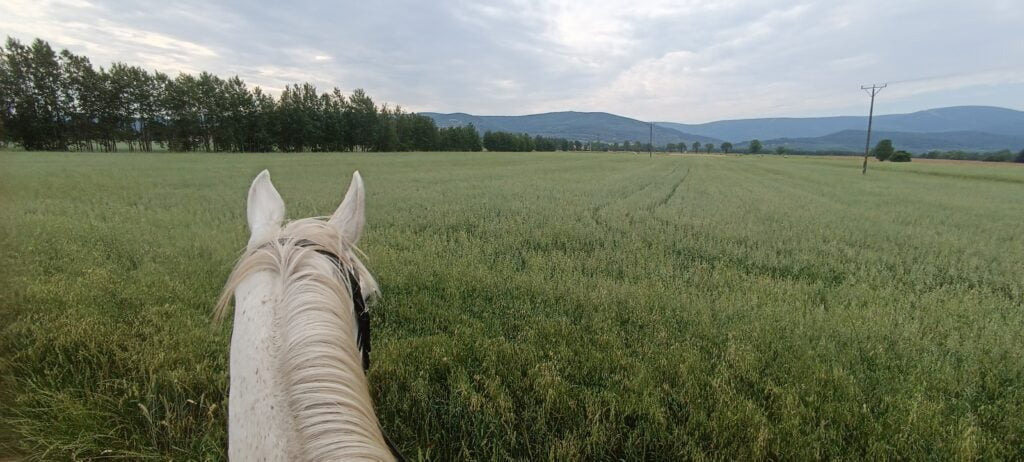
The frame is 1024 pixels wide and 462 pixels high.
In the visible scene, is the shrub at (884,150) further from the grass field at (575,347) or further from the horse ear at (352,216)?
the horse ear at (352,216)

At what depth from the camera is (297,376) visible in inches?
44.1

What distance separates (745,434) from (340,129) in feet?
253

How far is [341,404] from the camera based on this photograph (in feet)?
3.56

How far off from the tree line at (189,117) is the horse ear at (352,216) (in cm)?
3015

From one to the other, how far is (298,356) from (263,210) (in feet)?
3.64

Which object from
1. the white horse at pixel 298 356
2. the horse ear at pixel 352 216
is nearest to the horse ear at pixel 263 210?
the white horse at pixel 298 356

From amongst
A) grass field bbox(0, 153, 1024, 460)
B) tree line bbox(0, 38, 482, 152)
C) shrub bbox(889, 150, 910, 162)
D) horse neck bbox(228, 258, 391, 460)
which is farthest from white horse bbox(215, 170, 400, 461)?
shrub bbox(889, 150, 910, 162)

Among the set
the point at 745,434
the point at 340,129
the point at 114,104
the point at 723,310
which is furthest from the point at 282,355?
the point at 340,129

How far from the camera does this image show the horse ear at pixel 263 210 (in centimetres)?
172

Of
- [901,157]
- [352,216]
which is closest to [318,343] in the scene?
[352,216]

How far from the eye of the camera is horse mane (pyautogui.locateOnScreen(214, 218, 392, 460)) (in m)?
1.03

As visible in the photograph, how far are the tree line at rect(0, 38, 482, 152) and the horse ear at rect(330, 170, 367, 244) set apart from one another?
98.9 ft

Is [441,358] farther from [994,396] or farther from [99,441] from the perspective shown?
[994,396]

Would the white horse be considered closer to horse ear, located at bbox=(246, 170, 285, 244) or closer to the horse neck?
the horse neck
